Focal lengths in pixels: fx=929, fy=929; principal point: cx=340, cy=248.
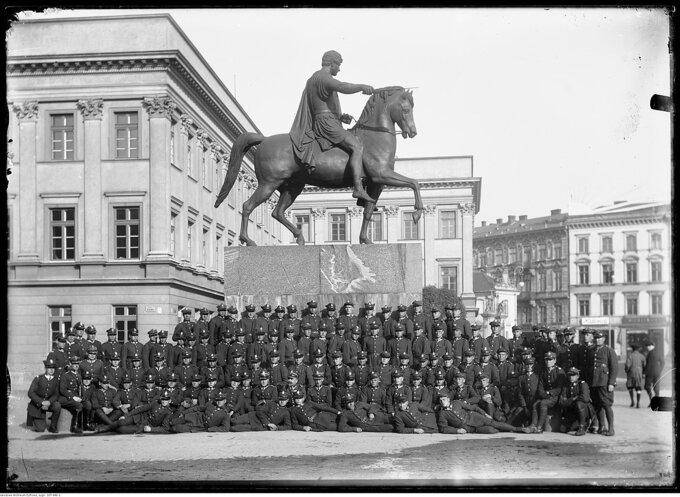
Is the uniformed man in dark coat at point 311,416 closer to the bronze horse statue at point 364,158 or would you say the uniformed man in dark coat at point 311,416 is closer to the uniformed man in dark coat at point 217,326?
the uniformed man in dark coat at point 217,326

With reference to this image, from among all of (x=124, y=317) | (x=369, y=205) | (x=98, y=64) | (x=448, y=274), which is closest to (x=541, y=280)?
(x=448, y=274)

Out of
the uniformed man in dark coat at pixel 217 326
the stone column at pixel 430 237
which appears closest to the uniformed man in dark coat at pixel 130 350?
the uniformed man in dark coat at pixel 217 326

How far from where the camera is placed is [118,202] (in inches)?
1494

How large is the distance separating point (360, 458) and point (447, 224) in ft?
198

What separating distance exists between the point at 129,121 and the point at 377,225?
1449 inches

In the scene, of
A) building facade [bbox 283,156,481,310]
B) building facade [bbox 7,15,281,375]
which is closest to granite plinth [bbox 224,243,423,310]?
building facade [bbox 7,15,281,375]

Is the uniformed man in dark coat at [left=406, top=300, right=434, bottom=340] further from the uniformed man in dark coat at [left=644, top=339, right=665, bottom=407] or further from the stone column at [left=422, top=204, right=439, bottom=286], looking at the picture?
the stone column at [left=422, top=204, right=439, bottom=286]

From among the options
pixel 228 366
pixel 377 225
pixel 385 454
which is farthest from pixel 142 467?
pixel 377 225

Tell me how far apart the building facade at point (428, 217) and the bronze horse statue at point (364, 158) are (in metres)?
51.7

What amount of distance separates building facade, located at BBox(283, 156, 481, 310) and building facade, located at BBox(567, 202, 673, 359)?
1248 cm

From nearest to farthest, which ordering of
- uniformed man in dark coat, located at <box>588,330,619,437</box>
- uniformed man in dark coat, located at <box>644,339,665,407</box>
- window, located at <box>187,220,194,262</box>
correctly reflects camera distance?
1. uniformed man in dark coat, located at <box>588,330,619,437</box>
2. uniformed man in dark coat, located at <box>644,339,665,407</box>
3. window, located at <box>187,220,194,262</box>

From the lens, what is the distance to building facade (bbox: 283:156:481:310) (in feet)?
231

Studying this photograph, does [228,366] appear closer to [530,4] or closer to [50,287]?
[530,4]

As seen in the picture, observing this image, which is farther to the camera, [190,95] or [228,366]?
[190,95]
